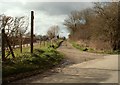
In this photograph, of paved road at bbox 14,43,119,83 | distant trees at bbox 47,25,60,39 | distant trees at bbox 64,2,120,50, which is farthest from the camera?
distant trees at bbox 47,25,60,39

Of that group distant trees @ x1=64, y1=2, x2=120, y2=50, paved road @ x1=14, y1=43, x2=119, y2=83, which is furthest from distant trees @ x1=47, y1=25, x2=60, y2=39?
paved road @ x1=14, y1=43, x2=119, y2=83

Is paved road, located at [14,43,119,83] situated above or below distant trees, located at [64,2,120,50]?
below

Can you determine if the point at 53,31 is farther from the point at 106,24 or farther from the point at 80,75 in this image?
the point at 80,75

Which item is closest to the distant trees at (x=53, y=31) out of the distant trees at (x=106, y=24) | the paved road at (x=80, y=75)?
the distant trees at (x=106, y=24)

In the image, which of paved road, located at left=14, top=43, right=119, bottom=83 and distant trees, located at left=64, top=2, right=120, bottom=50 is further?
distant trees, located at left=64, top=2, right=120, bottom=50

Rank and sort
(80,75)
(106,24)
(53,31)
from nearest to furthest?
(80,75)
(106,24)
(53,31)

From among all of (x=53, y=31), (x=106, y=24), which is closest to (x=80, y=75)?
(x=106, y=24)

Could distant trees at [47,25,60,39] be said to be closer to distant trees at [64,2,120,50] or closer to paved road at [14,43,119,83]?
distant trees at [64,2,120,50]

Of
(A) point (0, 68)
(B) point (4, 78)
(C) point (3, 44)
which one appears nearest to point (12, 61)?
(C) point (3, 44)

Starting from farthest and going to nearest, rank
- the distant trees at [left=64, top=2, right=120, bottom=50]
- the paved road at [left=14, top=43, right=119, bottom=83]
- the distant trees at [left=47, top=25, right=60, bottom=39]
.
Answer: the distant trees at [left=47, top=25, right=60, bottom=39] < the distant trees at [left=64, top=2, right=120, bottom=50] < the paved road at [left=14, top=43, right=119, bottom=83]

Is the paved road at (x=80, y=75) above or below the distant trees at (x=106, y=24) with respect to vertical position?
below

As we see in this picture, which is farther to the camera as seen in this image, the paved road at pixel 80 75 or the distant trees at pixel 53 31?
the distant trees at pixel 53 31

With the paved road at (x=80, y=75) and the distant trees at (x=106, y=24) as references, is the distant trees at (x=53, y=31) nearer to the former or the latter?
the distant trees at (x=106, y=24)

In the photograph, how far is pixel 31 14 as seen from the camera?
67.7 ft
